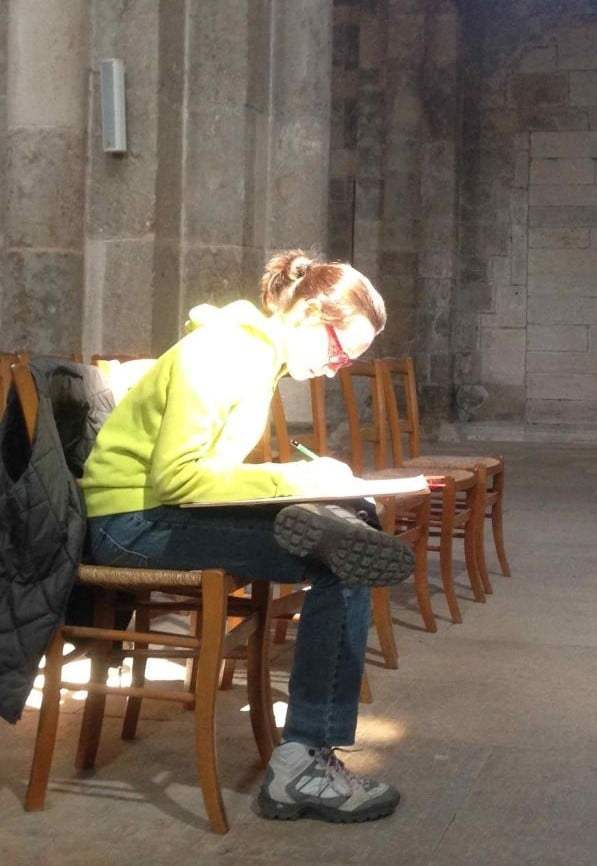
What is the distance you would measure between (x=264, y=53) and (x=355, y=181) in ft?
22.5

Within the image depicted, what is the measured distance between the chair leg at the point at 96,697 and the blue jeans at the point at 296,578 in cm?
29

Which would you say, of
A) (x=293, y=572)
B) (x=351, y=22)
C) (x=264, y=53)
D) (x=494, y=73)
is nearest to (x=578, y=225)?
(x=494, y=73)

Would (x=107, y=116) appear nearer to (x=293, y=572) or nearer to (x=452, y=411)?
(x=293, y=572)

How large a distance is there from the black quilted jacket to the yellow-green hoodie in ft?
0.37

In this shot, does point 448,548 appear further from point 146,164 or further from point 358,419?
point 146,164

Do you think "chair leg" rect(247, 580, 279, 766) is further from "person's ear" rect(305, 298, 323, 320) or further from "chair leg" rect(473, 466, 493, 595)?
"chair leg" rect(473, 466, 493, 595)

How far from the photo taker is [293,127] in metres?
8.18

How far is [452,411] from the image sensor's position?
14922 millimetres

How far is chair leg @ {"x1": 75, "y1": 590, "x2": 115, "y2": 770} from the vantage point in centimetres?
345

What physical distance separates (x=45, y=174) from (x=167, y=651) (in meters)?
4.99

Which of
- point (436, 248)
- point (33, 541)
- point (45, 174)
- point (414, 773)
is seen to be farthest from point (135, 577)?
point (436, 248)

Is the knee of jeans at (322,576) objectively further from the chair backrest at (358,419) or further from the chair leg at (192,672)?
the chair backrest at (358,419)

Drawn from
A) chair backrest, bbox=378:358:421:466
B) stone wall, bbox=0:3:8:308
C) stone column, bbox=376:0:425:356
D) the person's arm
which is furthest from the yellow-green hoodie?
stone column, bbox=376:0:425:356

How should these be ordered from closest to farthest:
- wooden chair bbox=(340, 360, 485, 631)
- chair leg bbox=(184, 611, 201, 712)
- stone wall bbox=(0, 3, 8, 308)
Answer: chair leg bbox=(184, 611, 201, 712) < wooden chair bbox=(340, 360, 485, 631) < stone wall bbox=(0, 3, 8, 308)
